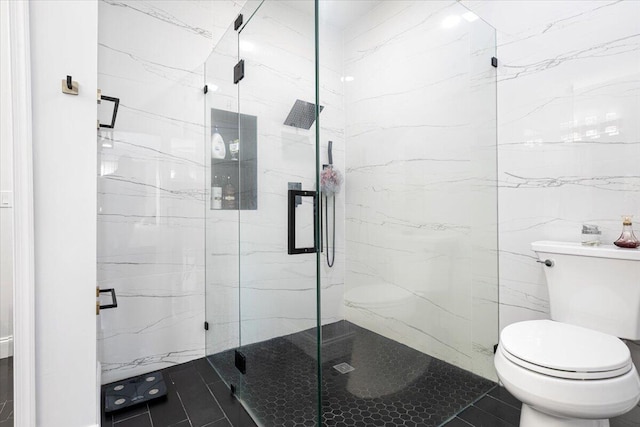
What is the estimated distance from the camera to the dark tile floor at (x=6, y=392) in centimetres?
110

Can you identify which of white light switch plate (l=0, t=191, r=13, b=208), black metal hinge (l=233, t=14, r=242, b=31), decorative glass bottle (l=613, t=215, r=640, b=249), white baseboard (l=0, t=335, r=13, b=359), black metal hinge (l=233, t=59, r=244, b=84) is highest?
black metal hinge (l=233, t=14, r=242, b=31)

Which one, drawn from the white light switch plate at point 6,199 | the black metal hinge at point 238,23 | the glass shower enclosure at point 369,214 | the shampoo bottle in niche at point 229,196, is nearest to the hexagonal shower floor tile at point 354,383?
the glass shower enclosure at point 369,214

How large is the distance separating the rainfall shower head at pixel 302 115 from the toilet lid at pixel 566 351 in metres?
1.14

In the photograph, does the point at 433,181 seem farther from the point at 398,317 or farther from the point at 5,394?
the point at 5,394

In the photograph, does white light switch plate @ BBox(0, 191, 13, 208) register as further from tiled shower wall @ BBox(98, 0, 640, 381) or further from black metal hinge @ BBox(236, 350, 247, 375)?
black metal hinge @ BBox(236, 350, 247, 375)

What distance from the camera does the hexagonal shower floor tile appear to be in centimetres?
139

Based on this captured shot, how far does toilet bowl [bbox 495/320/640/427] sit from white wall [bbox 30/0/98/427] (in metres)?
1.61

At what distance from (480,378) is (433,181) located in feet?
3.79

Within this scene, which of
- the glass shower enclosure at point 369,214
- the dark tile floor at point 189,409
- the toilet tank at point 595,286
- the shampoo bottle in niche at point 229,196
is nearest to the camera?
the toilet tank at point 595,286

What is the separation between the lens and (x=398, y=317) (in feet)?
5.63

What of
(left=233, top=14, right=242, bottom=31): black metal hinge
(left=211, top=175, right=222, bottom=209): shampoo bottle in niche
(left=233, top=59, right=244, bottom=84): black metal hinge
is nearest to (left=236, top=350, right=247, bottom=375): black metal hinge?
(left=211, top=175, right=222, bottom=209): shampoo bottle in niche

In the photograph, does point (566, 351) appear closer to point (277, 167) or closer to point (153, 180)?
point (277, 167)

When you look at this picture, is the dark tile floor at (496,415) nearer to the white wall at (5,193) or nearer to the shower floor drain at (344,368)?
the shower floor drain at (344,368)

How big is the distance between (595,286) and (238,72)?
197 centimetres
